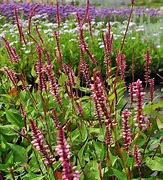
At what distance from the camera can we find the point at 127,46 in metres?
7.66

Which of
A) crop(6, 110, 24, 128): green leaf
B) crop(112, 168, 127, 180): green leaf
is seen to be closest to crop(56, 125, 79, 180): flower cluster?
crop(112, 168, 127, 180): green leaf

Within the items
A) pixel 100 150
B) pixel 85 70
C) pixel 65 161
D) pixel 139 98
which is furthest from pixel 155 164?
pixel 65 161

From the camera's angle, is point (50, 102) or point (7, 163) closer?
point (7, 163)

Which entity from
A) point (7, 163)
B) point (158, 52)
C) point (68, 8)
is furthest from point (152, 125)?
point (68, 8)

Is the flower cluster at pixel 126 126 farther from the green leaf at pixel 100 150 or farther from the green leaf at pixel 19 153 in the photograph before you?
the green leaf at pixel 19 153

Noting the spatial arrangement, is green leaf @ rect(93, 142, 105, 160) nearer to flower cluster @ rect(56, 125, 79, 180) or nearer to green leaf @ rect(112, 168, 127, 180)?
green leaf @ rect(112, 168, 127, 180)

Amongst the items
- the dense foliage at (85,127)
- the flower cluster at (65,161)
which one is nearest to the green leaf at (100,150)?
the dense foliage at (85,127)

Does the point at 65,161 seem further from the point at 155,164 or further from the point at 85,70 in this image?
the point at 85,70

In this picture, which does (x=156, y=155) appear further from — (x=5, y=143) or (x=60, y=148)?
(x=60, y=148)

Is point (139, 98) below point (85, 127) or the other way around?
the other way around

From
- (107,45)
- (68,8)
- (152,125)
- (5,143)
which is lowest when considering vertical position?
(68,8)

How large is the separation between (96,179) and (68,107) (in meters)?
0.95

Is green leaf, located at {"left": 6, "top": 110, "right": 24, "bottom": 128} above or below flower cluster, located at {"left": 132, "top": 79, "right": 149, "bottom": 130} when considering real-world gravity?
below

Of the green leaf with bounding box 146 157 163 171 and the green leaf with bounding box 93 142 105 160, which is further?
the green leaf with bounding box 93 142 105 160
